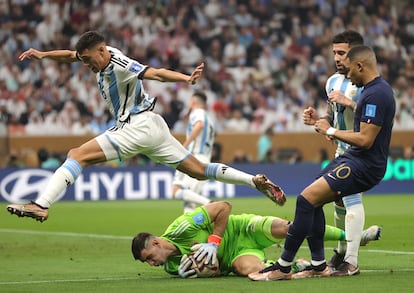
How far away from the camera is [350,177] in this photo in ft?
30.4

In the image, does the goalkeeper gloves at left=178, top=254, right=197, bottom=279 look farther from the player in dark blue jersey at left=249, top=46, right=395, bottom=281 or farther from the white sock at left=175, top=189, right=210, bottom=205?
the white sock at left=175, top=189, right=210, bottom=205

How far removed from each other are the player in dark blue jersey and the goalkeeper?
768 millimetres

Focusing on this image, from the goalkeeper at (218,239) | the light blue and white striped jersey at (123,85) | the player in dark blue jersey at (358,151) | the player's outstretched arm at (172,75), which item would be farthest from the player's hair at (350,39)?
the light blue and white striped jersey at (123,85)

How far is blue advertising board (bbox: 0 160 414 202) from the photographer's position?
23.3m

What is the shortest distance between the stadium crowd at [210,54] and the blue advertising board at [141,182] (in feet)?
7.98

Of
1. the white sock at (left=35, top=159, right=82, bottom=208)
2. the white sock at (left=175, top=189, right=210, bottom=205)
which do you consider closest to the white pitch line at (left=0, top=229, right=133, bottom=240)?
the white sock at (left=175, top=189, right=210, bottom=205)

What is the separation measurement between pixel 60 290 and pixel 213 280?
151 cm

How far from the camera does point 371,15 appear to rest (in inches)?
1253

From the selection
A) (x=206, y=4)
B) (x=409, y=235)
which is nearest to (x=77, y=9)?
(x=206, y=4)

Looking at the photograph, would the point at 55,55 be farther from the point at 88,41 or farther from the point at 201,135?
the point at 201,135

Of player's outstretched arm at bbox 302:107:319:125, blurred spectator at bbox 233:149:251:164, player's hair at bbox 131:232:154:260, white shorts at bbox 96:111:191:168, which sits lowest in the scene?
blurred spectator at bbox 233:149:251:164

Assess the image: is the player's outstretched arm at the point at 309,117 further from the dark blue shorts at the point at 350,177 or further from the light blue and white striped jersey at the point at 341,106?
the light blue and white striped jersey at the point at 341,106

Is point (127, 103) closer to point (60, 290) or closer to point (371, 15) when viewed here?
point (60, 290)

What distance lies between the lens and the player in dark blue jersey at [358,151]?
912 cm
